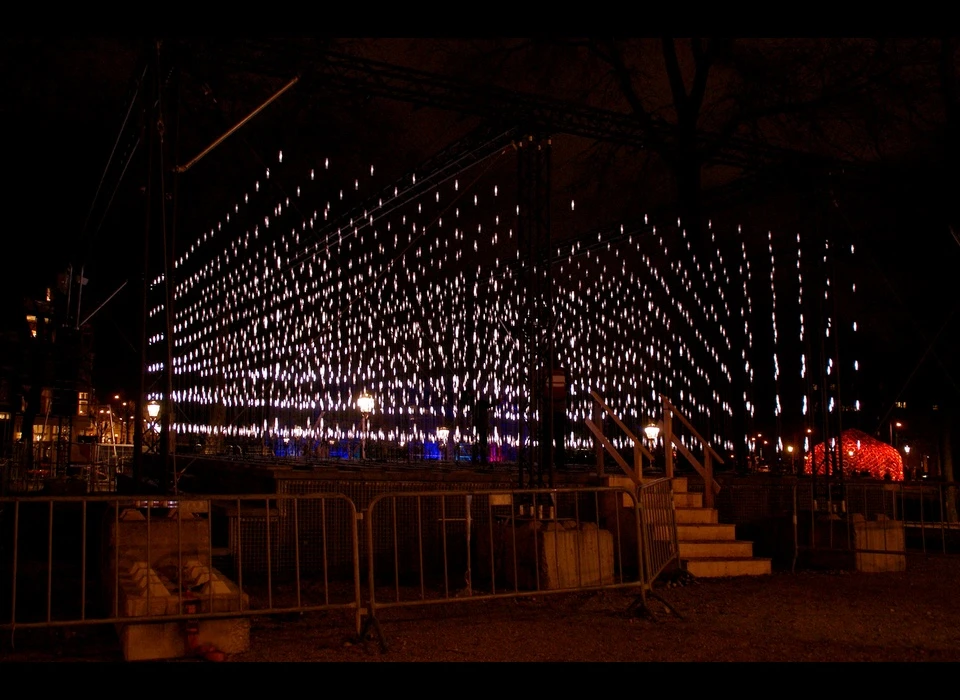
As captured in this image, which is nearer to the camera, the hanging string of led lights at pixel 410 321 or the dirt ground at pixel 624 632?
the dirt ground at pixel 624 632

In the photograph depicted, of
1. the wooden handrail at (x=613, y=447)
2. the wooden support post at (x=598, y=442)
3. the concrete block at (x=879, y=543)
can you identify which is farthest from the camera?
the wooden support post at (x=598, y=442)

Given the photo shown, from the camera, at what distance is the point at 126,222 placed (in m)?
21.0

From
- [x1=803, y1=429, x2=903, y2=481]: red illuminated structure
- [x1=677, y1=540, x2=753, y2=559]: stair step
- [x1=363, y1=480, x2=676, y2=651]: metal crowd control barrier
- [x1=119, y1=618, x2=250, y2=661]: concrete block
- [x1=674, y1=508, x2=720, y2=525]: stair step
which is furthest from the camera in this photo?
[x1=803, y1=429, x2=903, y2=481]: red illuminated structure

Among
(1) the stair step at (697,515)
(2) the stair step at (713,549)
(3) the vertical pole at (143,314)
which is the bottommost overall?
(2) the stair step at (713,549)

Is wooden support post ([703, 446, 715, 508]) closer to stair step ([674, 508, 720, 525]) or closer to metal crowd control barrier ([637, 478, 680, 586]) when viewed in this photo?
stair step ([674, 508, 720, 525])

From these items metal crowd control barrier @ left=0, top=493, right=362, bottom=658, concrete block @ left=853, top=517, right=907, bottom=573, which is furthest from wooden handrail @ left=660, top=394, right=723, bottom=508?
metal crowd control barrier @ left=0, top=493, right=362, bottom=658

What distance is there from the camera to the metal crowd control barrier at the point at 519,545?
23.1 feet

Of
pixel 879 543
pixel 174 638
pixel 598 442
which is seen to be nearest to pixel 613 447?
pixel 598 442

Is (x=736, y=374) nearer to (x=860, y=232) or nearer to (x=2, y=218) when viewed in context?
(x=860, y=232)

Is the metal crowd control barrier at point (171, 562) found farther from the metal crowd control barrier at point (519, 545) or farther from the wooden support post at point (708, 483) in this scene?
the wooden support post at point (708, 483)

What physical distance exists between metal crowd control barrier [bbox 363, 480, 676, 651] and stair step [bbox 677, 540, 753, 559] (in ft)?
1.84

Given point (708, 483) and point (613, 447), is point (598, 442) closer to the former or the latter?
point (613, 447)

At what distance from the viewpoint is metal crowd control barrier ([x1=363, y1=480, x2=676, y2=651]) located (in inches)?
277

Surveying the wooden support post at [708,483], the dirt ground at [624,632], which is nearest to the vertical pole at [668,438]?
the wooden support post at [708,483]
